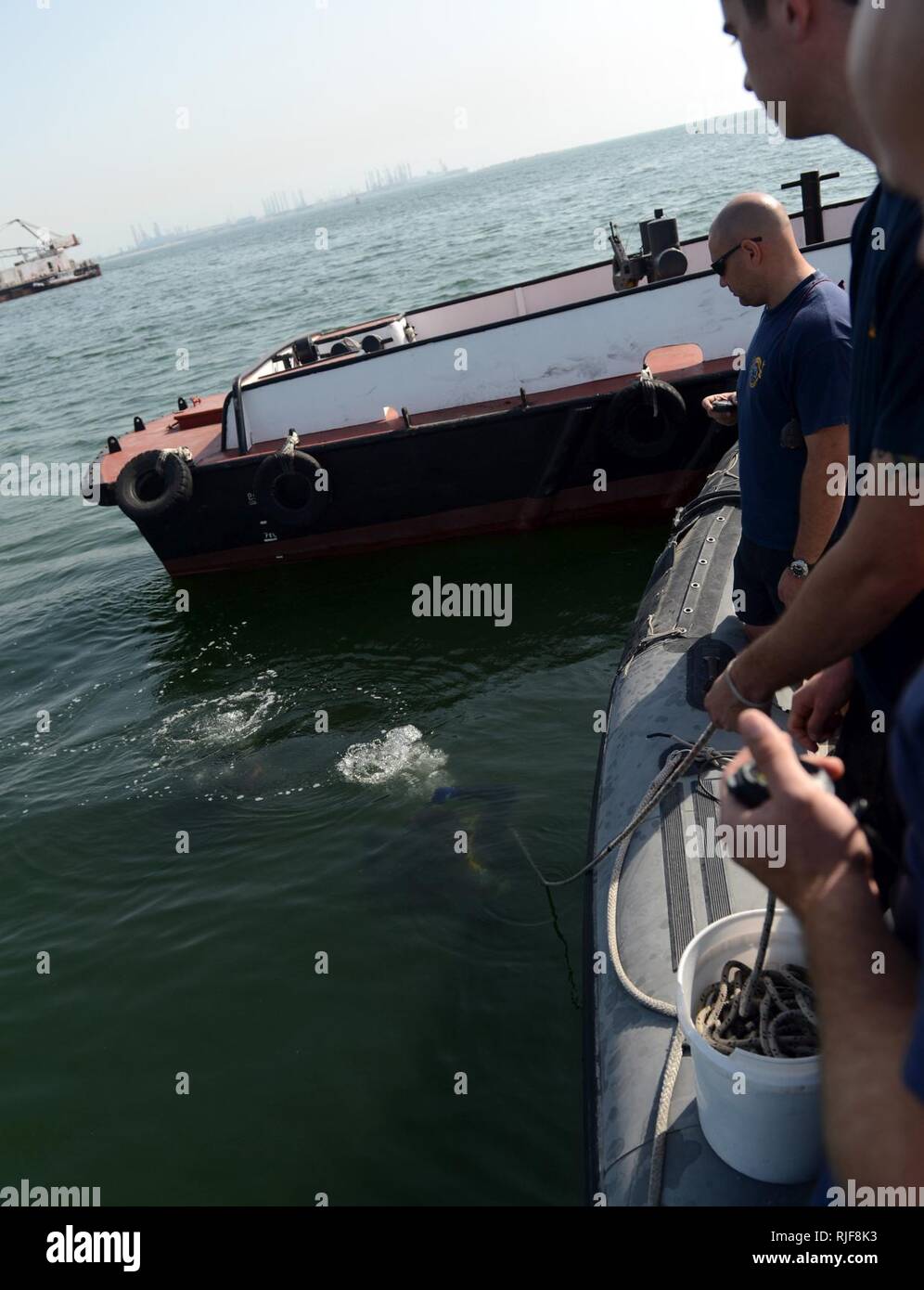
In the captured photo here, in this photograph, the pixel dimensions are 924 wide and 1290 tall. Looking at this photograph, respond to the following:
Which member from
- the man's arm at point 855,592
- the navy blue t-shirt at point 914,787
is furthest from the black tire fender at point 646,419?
the navy blue t-shirt at point 914,787

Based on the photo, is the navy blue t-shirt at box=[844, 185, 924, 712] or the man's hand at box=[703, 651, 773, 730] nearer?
the navy blue t-shirt at box=[844, 185, 924, 712]

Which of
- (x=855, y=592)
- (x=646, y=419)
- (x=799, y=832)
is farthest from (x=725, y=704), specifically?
(x=646, y=419)

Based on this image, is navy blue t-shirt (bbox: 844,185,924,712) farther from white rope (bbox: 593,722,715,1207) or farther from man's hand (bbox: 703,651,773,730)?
white rope (bbox: 593,722,715,1207)

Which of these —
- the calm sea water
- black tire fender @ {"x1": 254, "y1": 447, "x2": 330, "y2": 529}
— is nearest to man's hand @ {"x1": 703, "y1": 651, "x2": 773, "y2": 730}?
the calm sea water

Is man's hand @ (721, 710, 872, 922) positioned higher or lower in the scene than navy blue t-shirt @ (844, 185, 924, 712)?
lower

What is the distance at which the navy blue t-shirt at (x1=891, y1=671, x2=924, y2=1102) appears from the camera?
0.92 metres

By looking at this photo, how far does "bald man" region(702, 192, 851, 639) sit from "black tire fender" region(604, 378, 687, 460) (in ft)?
14.2

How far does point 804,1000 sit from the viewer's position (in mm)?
1996

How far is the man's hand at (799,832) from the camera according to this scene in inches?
46.9

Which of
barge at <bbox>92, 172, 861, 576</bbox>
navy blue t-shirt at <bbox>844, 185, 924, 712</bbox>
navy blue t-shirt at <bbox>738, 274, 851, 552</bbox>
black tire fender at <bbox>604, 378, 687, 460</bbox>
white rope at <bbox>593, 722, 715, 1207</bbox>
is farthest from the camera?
barge at <bbox>92, 172, 861, 576</bbox>

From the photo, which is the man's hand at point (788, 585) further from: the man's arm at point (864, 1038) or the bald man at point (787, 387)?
the man's arm at point (864, 1038)

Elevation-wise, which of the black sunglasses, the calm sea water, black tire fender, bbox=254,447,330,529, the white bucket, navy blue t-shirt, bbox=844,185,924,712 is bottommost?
the calm sea water

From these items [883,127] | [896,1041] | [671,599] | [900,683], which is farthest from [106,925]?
[883,127]

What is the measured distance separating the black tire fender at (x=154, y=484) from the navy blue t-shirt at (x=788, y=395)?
20.8 feet
